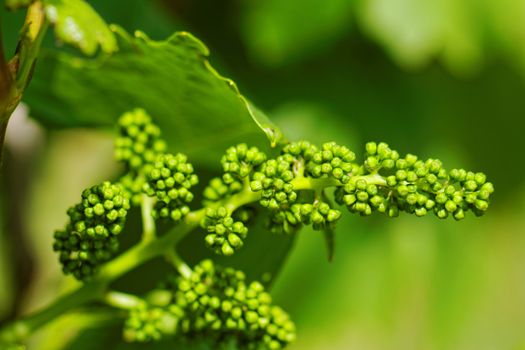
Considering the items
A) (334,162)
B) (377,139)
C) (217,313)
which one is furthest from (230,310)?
(377,139)

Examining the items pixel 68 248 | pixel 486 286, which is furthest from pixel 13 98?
pixel 486 286

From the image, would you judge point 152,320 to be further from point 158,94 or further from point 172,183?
point 158,94

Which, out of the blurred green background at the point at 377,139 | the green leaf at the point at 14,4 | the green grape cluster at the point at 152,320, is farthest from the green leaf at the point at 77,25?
the blurred green background at the point at 377,139

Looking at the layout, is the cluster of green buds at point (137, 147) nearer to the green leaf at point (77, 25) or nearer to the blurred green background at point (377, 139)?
the green leaf at point (77, 25)

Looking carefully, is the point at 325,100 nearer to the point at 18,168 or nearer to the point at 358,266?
the point at 358,266

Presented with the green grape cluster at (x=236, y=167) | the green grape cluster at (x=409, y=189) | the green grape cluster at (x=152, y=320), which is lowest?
the green grape cluster at (x=152, y=320)

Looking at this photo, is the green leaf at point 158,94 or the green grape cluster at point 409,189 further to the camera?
the green leaf at point 158,94
